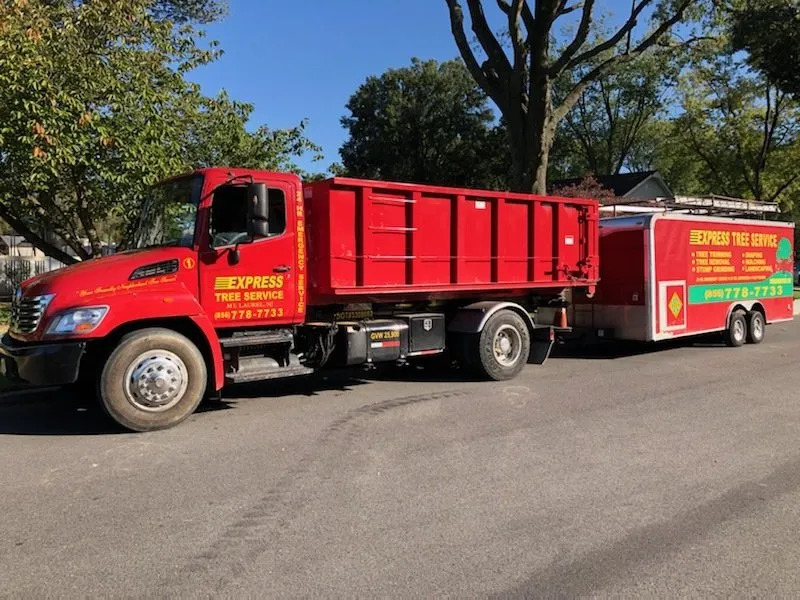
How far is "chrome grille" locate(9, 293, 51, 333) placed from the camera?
6.52m

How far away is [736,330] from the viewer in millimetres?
13469

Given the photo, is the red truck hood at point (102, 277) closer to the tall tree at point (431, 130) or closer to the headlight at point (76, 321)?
the headlight at point (76, 321)

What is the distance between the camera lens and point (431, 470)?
5469 millimetres

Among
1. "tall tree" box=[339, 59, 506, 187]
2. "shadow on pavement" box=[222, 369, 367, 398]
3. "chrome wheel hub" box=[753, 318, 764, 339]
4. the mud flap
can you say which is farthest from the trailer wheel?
"tall tree" box=[339, 59, 506, 187]

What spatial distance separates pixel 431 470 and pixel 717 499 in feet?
6.74

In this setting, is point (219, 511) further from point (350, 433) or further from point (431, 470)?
point (350, 433)

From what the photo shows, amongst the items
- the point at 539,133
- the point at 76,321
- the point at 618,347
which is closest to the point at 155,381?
the point at 76,321

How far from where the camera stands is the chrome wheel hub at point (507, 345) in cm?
966

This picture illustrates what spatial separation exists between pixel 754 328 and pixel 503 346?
275 inches

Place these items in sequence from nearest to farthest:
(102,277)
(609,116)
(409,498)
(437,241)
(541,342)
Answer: (409,498) → (102,277) → (437,241) → (541,342) → (609,116)

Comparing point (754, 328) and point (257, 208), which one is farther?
point (754, 328)

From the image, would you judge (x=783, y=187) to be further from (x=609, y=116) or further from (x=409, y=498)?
(x=409, y=498)

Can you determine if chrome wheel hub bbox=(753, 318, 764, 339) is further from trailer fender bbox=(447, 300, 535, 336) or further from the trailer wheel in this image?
trailer fender bbox=(447, 300, 535, 336)

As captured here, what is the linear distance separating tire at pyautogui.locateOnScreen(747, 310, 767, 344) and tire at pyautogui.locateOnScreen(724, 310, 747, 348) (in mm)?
97
